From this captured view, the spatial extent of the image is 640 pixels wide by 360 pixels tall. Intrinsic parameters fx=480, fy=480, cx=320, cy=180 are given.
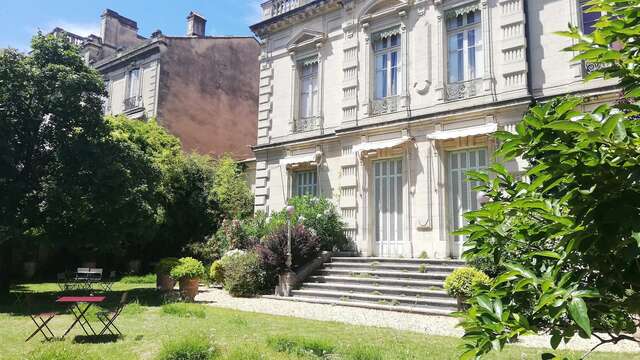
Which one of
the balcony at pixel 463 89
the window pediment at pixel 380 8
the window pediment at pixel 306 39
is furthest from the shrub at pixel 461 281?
the window pediment at pixel 306 39

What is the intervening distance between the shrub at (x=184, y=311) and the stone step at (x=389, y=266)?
498cm

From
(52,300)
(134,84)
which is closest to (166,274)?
(52,300)

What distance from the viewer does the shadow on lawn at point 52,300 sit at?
10413mm

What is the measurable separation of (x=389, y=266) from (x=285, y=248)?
9.66 ft

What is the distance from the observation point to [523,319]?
1.77 meters

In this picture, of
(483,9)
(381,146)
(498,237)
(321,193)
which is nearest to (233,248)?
(321,193)

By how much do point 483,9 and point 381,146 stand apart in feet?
16.0

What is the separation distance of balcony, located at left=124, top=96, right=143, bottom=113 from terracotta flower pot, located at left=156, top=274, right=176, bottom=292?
12.8 m

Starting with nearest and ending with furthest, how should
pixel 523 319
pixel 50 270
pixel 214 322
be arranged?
pixel 523 319 < pixel 214 322 < pixel 50 270

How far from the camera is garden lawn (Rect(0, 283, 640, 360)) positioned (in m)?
6.03

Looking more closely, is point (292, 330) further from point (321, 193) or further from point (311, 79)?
point (311, 79)

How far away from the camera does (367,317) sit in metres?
9.82

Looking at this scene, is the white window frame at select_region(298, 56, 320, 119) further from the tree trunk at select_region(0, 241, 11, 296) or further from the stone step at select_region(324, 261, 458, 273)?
the tree trunk at select_region(0, 241, 11, 296)

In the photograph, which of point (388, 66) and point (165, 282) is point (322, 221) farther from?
point (388, 66)
